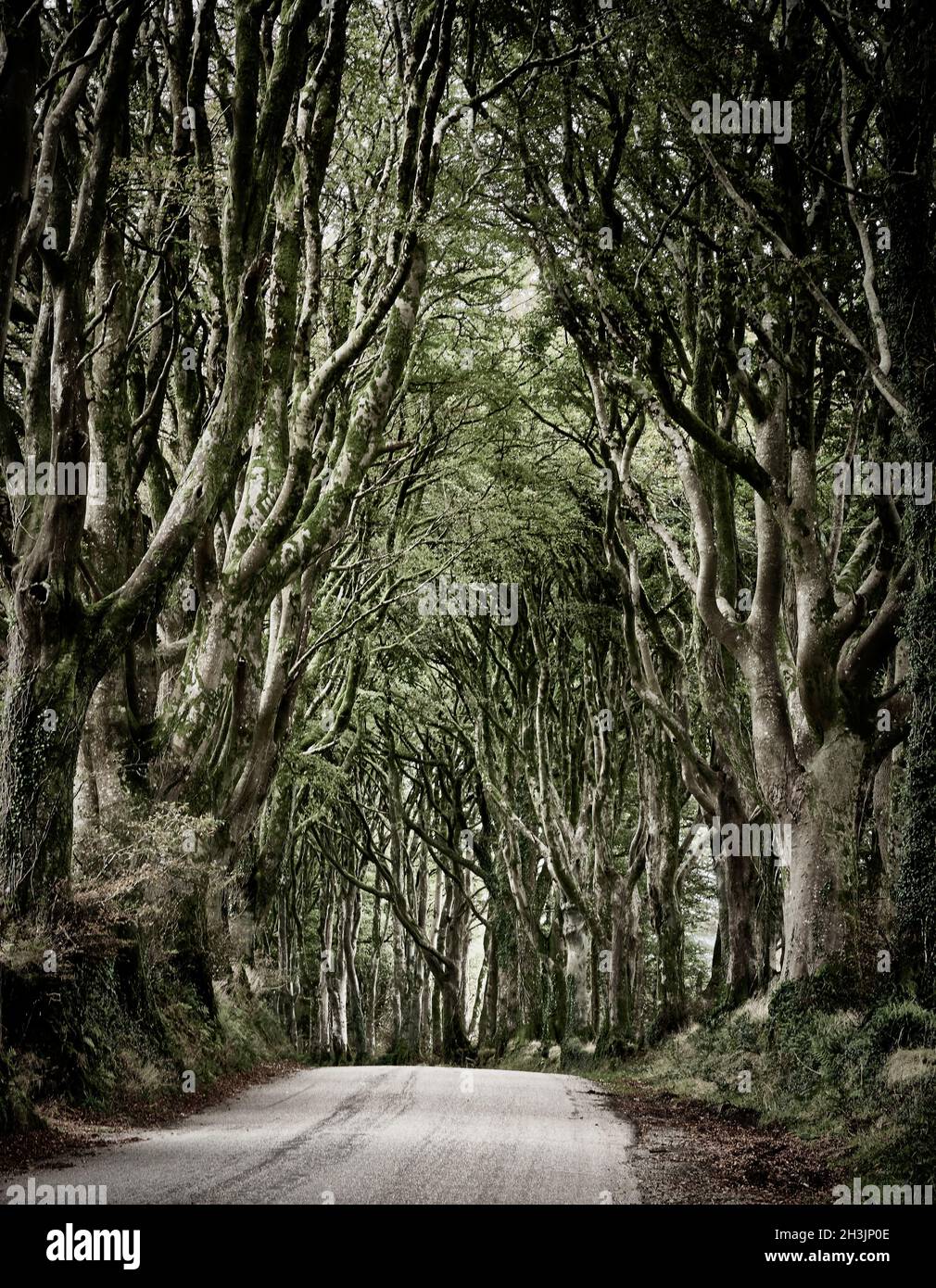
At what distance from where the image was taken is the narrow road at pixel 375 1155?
615 centimetres

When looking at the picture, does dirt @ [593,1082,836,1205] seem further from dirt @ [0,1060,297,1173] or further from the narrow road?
dirt @ [0,1060,297,1173]

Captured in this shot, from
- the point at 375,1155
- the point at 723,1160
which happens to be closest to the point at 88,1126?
the point at 375,1155

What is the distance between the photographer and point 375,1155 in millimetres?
7609

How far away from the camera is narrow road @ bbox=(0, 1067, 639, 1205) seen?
20.2ft

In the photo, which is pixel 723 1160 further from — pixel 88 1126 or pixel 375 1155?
pixel 88 1126

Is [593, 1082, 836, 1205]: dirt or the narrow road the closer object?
the narrow road

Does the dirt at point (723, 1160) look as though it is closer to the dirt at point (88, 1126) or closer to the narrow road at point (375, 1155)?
the narrow road at point (375, 1155)

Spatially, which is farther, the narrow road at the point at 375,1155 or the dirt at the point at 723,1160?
the dirt at the point at 723,1160

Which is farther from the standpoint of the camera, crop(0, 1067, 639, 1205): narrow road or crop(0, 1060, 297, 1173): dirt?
crop(0, 1060, 297, 1173): dirt

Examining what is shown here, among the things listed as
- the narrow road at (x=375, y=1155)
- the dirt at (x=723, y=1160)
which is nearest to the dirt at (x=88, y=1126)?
the narrow road at (x=375, y=1155)

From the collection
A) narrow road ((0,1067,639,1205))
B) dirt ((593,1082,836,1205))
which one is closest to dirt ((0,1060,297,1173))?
narrow road ((0,1067,639,1205))
